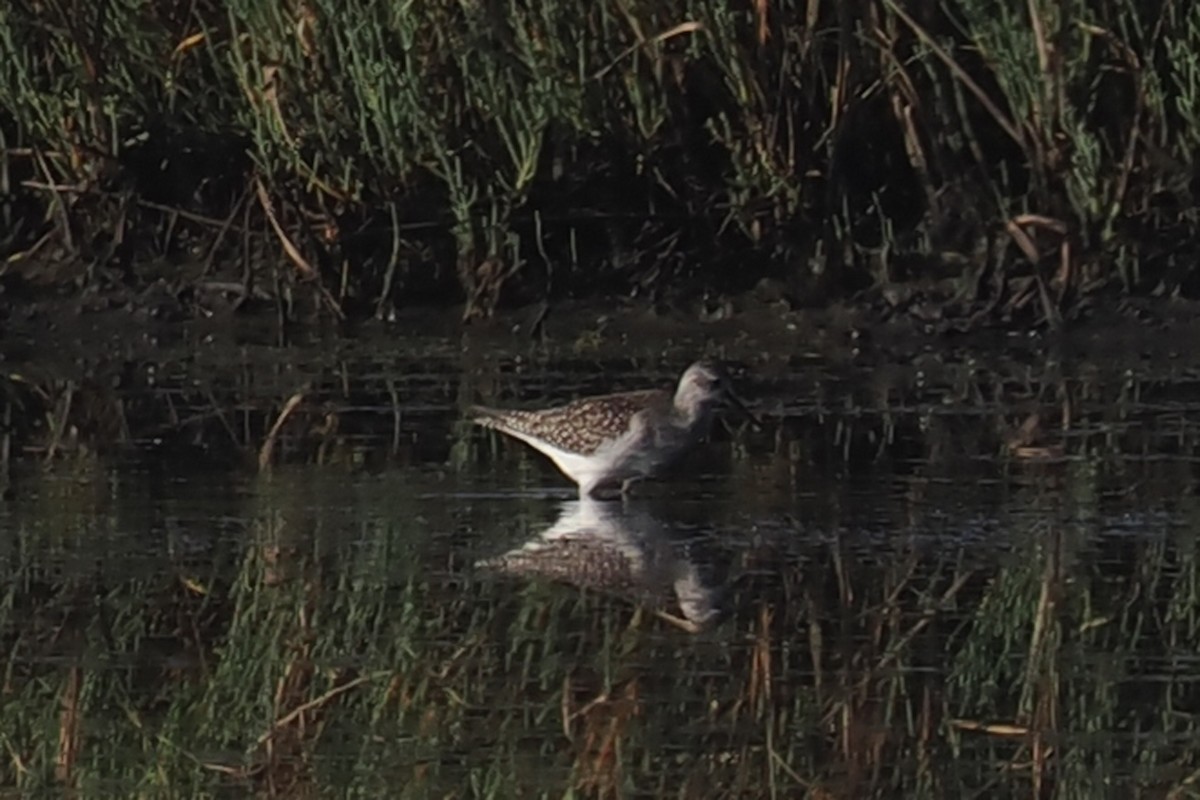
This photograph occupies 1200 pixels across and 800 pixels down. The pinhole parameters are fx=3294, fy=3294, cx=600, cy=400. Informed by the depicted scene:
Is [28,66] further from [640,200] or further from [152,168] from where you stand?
[640,200]

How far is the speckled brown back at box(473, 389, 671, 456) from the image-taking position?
9.31 m

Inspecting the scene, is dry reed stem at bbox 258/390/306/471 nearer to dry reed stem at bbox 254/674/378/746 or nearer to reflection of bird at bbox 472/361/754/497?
reflection of bird at bbox 472/361/754/497

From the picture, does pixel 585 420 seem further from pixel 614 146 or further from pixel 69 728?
pixel 69 728

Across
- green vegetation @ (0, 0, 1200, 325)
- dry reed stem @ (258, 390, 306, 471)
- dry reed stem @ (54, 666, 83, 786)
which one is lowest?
dry reed stem @ (54, 666, 83, 786)

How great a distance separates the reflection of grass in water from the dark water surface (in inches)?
0.5

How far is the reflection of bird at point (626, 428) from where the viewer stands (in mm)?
9242

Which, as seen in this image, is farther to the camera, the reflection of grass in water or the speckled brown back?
the speckled brown back

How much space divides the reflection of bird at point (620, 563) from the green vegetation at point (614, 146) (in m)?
2.94

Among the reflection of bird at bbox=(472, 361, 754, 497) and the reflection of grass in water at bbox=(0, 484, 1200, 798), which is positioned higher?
the reflection of bird at bbox=(472, 361, 754, 497)

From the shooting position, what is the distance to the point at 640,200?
1199 centimetres

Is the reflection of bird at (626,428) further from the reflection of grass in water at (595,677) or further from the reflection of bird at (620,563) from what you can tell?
the reflection of grass in water at (595,677)

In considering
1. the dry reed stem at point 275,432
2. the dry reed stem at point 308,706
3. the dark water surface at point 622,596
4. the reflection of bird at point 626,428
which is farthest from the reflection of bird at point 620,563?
the dry reed stem at point 275,432

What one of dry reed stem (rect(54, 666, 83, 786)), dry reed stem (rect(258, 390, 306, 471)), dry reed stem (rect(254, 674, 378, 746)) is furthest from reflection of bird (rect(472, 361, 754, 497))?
dry reed stem (rect(54, 666, 83, 786))

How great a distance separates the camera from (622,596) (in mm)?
7809
